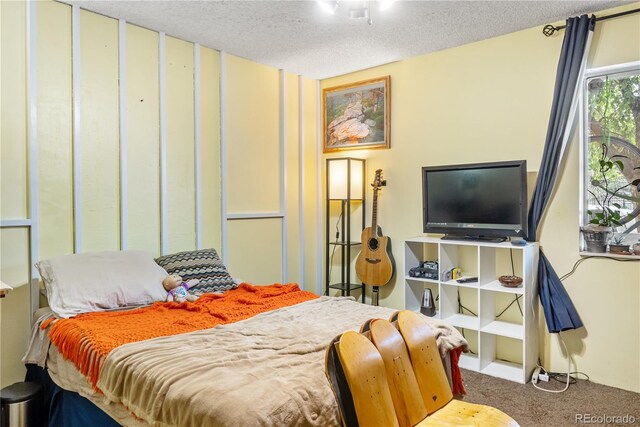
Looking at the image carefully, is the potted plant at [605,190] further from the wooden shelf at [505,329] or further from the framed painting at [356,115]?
the framed painting at [356,115]

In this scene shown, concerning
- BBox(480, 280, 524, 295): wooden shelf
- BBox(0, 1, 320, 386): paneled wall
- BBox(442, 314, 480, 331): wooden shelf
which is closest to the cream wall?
BBox(480, 280, 524, 295): wooden shelf

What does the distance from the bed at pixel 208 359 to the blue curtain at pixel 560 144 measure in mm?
1196

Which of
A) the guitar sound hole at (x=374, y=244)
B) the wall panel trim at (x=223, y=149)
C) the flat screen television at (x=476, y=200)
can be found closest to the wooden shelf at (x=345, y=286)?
the guitar sound hole at (x=374, y=244)

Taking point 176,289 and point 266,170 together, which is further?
point 266,170

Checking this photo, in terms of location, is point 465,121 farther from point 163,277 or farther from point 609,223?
point 163,277

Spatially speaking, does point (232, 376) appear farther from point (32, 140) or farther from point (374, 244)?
point (374, 244)

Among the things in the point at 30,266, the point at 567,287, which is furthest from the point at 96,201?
the point at 567,287

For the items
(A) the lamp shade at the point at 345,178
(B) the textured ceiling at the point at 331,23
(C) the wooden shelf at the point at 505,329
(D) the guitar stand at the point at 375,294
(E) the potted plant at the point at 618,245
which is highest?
(B) the textured ceiling at the point at 331,23

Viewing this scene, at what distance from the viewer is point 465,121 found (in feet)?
11.8

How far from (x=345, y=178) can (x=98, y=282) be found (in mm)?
2321

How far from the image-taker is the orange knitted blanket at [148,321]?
6.53 ft

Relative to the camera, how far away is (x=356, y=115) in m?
4.31

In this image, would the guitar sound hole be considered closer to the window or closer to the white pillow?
the window

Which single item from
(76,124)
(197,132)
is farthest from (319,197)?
(76,124)
